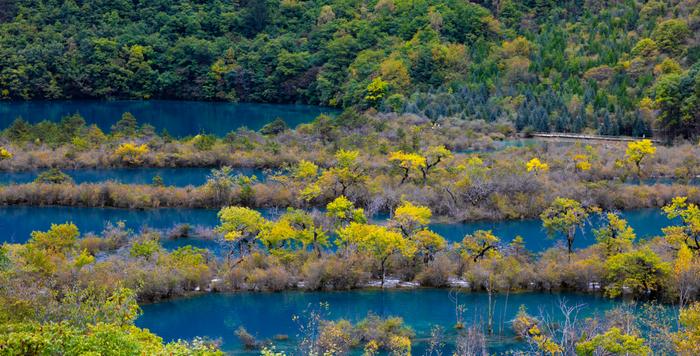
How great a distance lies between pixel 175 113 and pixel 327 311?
2224 inches

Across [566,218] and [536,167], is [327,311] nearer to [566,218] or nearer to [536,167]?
[566,218]

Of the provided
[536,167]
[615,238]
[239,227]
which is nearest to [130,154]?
[239,227]

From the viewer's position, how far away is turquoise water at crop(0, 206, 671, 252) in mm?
39188

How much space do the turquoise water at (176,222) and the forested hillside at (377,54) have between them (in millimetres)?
22583

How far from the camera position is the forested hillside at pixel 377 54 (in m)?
71.1

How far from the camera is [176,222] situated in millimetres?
41844

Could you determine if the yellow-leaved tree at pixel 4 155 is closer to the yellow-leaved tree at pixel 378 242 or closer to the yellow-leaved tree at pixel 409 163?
the yellow-leaved tree at pixel 409 163

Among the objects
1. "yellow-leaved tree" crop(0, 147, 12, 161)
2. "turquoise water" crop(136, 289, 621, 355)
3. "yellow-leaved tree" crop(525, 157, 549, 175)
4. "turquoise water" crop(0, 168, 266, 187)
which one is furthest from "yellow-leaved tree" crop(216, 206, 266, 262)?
"yellow-leaved tree" crop(0, 147, 12, 161)

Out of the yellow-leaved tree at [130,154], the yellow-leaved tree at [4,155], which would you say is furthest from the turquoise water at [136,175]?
the yellow-leaved tree at [4,155]

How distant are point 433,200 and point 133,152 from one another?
68.6 ft

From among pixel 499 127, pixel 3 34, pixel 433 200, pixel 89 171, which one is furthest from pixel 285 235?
pixel 3 34

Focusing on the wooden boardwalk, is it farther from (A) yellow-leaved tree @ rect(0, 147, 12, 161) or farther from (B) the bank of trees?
(A) yellow-leaved tree @ rect(0, 147, 12, 161)

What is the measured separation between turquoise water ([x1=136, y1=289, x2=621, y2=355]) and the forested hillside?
35481 millimetres

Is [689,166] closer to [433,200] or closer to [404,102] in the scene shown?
[433,200]
